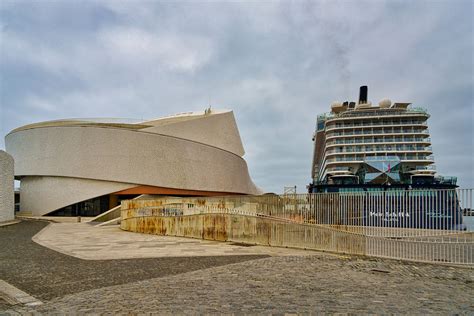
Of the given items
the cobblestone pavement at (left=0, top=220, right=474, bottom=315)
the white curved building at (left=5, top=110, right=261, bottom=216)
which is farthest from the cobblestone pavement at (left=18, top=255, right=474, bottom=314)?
the white curved building at (left=5, top=110, right=261, bottom=216)

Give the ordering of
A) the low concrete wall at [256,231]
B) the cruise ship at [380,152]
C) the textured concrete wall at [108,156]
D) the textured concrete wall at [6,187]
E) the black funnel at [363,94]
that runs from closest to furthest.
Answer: the low concrete wall at [256,231] < the textured concrete wall at [6,187] < the cruise ship at [380,152] < the textured concrete wall at [108,156] < the black funnel at [363,94]

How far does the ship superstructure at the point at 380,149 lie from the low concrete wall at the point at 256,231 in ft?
66.3

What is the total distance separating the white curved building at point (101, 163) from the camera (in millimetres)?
37031

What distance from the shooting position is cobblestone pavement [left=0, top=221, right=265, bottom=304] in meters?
6.53

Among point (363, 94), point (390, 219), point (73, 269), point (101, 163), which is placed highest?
point (363, 94)

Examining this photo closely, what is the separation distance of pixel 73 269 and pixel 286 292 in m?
5.32

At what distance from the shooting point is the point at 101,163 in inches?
1452

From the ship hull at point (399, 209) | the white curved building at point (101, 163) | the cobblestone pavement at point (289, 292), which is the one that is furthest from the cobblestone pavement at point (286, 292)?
the white curved building at point (101, 163)

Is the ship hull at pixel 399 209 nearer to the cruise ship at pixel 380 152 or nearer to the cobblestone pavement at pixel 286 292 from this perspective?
the cobblestone pavement at pixel 286 292

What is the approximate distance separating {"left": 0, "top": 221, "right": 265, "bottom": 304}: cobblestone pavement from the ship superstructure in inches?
985

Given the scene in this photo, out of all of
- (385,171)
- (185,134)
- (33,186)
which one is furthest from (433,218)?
(33,186)

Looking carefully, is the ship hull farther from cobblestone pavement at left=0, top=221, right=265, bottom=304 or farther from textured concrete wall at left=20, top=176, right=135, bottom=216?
textured concrete wall at left=20, top=176, right=135, bottom=216

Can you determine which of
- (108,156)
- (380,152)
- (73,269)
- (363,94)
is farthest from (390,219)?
(363,94)

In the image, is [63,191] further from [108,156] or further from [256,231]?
[256,231]
